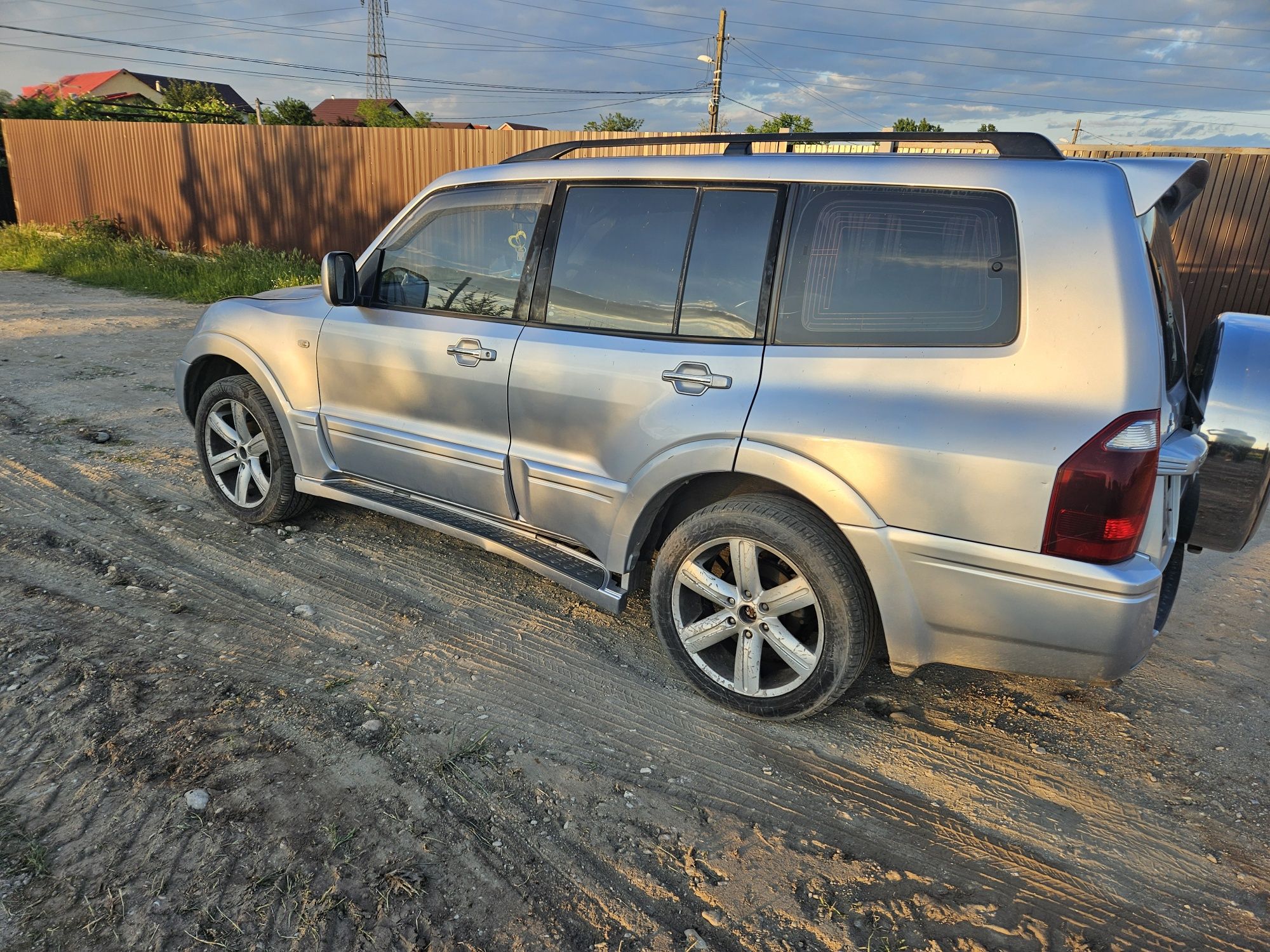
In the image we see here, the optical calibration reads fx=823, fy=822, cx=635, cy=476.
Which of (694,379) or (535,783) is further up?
(694,379)

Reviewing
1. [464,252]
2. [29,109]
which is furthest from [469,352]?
[29,109]

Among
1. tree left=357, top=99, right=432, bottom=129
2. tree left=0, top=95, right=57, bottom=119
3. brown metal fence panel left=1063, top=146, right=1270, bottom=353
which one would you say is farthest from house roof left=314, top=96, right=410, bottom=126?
brown metal fence panel left=1063, top=146, right=1270, bottom=353

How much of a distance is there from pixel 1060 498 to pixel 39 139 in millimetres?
23126

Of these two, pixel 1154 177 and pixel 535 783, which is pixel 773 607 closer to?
pixel 535 783

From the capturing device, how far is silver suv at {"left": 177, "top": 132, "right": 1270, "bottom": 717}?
2.33 meters

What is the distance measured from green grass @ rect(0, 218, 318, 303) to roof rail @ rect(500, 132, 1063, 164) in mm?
8995

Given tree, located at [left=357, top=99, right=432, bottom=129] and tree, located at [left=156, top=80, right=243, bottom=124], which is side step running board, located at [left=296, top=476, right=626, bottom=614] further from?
tree, located at [left=357, top=99, right=432, bottom=129]

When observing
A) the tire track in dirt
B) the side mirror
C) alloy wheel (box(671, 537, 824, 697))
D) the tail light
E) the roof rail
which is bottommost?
the tire track in dirt

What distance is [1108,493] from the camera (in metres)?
2.26

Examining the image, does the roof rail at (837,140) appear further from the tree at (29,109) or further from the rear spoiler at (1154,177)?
the tree at (29,109)

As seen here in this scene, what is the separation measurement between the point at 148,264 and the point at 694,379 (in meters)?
14.9

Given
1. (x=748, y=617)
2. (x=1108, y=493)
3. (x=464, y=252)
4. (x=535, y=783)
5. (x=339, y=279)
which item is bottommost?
(x=535, y=783)

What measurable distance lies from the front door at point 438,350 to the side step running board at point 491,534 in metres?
0.07

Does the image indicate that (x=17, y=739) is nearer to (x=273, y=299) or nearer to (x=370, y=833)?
(x=370, y=833)
